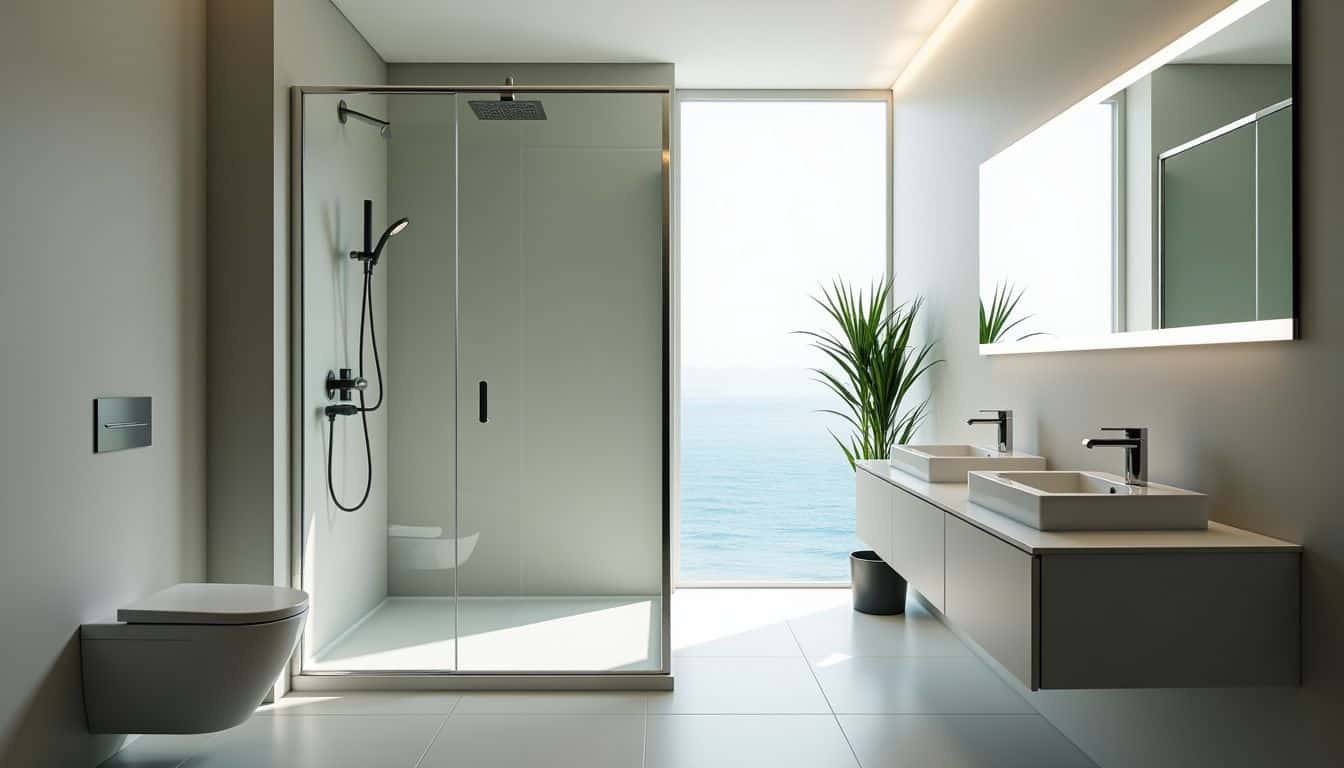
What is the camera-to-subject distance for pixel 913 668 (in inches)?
144

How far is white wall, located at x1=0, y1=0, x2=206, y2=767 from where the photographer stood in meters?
2.36

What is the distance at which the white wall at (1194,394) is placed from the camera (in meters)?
1.88

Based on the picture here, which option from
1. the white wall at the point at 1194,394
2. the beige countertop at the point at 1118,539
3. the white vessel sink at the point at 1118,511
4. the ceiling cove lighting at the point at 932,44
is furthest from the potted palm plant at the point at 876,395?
the white vessel sink at the point at 1118,511

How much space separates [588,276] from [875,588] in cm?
209

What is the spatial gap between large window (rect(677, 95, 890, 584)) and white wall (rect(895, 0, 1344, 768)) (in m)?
1.19

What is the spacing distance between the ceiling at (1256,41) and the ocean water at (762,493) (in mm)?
3306

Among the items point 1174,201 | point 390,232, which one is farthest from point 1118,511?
point 390,232

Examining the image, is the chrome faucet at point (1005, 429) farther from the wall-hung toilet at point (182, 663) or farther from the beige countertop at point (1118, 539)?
the wall-hung toilet at point (182, 663)

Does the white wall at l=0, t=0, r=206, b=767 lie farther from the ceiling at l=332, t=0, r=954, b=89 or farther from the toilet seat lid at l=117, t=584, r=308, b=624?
the ceiling at l=332, t=0, r=954, b=89

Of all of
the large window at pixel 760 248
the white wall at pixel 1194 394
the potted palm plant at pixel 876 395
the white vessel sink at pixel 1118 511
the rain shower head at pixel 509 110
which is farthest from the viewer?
the large window at pixel 760 248

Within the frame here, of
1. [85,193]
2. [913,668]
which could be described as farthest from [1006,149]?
→ [85,193]

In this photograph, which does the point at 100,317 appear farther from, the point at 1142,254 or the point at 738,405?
the point at 738,405

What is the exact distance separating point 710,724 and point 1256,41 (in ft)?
7.87

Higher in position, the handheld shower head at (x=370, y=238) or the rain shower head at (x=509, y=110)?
the rain shower head at (x=509, y=110)
